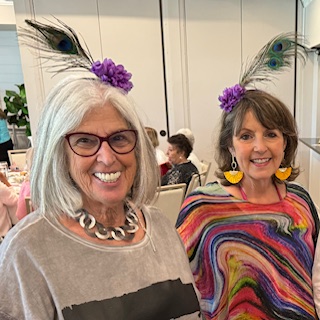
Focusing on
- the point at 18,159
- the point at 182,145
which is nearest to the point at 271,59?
the point at 182,145

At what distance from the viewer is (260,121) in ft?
4.08

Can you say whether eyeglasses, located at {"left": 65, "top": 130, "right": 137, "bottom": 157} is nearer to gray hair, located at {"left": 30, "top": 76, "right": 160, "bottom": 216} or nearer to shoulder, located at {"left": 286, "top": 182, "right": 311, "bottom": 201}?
gray hair, located at {"left": 30, "top": 76, "right": 160, "bottom": 216}

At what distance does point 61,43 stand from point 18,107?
511 cm

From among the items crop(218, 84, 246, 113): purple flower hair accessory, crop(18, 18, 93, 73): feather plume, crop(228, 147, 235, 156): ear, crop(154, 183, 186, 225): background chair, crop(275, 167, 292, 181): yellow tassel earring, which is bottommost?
crop(154, 183, 186, 225): background chair

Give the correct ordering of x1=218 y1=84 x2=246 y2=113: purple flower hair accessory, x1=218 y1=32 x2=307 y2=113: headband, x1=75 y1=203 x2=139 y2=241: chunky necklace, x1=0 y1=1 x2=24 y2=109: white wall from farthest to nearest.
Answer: x1=0 y1=1 x2=24 y2=109: white wall
x1=218 y1=32 x2=307 y2=113: headband
x1=218 y1=84 x2=246 y2=113: purple flower hair accessory
x1=75 y1=203 x2=139 y2=241: chunky necklace

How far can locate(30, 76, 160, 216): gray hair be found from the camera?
791 mm

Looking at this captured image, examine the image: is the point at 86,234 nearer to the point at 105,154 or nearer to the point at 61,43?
the point at 105,154

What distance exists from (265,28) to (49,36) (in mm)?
4024

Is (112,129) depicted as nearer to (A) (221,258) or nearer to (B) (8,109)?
(A) (221,258)

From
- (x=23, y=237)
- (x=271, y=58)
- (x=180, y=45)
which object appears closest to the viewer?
(x=23, y=237)

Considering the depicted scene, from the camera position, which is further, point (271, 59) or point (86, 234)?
point (271, 59)

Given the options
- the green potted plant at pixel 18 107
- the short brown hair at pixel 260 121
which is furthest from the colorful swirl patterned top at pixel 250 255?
the green potted plant at pixel 18 107

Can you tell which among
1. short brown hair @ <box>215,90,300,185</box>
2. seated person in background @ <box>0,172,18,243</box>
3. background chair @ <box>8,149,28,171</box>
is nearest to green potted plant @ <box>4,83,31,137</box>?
background chair @ <box>8,149,28,171</box>

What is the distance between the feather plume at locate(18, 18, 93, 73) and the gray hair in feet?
0.38
